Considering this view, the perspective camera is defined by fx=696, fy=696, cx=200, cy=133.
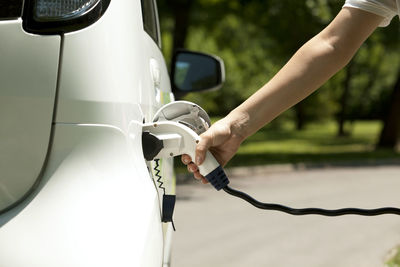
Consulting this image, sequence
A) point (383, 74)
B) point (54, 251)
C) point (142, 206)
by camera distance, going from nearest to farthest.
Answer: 1. point (54, 251)
2. point (142, 206)
3. point (383, 74)

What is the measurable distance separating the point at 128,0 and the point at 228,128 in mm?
519

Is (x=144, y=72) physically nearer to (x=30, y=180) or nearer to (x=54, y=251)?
(x=30, y=180)

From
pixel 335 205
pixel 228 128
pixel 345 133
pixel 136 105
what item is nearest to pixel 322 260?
pixel 335 205

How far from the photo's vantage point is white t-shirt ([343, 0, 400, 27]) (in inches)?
86.1

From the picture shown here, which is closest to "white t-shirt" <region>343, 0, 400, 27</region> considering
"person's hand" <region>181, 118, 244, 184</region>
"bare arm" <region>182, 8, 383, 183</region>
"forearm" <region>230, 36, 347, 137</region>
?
"bare arm" <region>182, 8, 383, 183</region>

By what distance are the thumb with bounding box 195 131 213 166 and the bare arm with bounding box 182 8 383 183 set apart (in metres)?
0.16

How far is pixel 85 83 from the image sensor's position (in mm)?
1620

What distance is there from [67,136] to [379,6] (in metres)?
1.13

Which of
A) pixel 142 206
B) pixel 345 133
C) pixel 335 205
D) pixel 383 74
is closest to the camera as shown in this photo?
pixel 142 206

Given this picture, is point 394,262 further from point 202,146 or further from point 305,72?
point 202,146

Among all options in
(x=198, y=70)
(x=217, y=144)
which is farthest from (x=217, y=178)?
(x=198, y=70)

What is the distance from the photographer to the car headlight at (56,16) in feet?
5.35

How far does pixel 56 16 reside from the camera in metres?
1.64

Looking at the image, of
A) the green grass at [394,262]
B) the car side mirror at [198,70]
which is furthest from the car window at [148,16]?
the green grass at [394,262]
